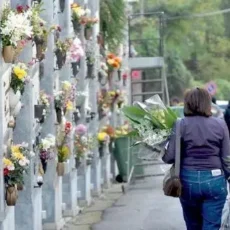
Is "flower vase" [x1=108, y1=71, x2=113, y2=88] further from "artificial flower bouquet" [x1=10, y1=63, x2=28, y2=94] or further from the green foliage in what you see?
"artificial flower bouquet" [x1=10, y1=63, x2=28, y2=94]

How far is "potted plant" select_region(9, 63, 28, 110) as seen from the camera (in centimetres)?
1262

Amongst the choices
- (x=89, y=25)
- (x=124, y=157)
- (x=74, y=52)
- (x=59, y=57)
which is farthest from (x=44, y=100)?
(x=124, y=157)

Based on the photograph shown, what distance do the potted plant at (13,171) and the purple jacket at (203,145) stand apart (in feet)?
Answer: 6.20

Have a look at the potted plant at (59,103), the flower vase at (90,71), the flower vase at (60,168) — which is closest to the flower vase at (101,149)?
the flower vase at (90,71)

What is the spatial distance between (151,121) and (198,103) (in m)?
0.92

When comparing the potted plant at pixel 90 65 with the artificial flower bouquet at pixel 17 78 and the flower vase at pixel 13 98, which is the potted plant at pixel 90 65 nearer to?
the flower vase at pixel 13 98

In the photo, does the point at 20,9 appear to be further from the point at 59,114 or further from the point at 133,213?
the point at 133,213

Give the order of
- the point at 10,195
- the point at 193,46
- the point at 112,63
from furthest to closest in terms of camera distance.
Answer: the point at 193,46 → the point at 112,63 → the point at 10,195

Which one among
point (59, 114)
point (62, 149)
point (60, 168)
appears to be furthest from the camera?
point (62, 149)

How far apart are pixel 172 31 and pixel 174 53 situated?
90 centimetres

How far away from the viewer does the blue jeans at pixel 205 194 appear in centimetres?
1096

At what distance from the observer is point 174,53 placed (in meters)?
46.5

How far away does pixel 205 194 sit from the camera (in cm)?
1098

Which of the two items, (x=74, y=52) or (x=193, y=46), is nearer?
(x=74, y=52)
